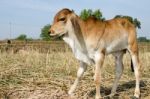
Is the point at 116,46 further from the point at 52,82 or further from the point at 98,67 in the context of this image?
the point at 52,82

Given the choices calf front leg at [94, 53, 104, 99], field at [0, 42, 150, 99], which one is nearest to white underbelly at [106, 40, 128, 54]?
calf front leg at [94, 53, 104, 99]

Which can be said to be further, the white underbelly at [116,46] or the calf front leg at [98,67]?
the white underbelly at [116,46]

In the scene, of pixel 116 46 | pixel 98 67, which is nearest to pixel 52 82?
pixel 98 67

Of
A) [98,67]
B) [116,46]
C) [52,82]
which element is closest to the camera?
[98,67]

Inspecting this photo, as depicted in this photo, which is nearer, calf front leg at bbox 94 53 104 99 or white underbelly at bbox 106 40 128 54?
calf front leg at bbox 94 53 104 99

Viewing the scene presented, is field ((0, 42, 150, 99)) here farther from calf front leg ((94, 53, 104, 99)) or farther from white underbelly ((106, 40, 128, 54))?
white underbelly ((106, 40, 128, 54))

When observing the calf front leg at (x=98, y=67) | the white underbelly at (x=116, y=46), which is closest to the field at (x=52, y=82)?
the calf front leg at (x=98, y=67)

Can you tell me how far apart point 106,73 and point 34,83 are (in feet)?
7.03

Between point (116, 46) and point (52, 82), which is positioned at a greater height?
point (116, 46)

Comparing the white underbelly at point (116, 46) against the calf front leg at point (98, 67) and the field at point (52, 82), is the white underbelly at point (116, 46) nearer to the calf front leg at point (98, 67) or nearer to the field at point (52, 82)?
the calf front leg at point (98, 67)

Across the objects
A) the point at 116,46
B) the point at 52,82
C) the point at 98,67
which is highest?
the point at 116,46

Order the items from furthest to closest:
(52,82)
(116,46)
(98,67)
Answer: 1. (52,82)
2. (116,46)
3. (98,67)

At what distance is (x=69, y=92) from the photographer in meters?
7.64

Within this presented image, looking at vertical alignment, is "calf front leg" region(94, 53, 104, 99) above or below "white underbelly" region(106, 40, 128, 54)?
below
